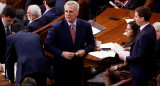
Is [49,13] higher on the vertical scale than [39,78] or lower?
higher

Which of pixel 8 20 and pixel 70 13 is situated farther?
pixel 8 20

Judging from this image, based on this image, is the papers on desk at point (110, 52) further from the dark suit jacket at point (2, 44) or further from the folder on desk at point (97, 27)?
the dark suit jacket at point (2, 44)

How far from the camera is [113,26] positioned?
215 inches

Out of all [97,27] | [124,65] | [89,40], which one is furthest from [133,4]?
[89,40]

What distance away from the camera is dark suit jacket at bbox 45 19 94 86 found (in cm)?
397

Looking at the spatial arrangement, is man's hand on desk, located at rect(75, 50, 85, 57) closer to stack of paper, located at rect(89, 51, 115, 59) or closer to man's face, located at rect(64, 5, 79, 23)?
man's face, located at rect(64, 5, 79, 23)

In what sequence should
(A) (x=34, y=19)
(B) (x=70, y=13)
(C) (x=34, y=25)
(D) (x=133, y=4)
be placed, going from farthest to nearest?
(D) (x=133, y=4), (A) (x=34, y=19), (C) (x=34, y=25), (B) (x=70, y=13)

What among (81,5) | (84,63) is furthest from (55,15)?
(84,63)

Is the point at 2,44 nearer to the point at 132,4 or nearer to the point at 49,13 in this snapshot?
the point at 49,13

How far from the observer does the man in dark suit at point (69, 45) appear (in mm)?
3967

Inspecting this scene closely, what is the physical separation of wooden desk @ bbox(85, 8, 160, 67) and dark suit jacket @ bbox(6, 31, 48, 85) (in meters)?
0.75

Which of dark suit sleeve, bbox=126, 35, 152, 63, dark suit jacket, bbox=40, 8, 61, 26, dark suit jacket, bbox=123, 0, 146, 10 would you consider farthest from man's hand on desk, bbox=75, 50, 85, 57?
dark suit jacket, bbox=123, 0, 146, 10

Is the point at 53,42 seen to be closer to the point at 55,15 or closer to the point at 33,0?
the point at 55,15

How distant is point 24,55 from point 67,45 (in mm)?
504
